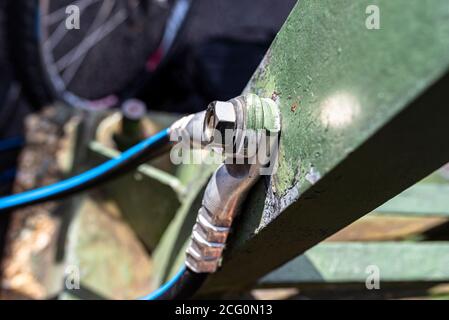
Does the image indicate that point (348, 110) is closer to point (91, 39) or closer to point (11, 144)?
point (11, 144)

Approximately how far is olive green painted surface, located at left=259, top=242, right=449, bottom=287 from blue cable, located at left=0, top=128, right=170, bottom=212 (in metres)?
0.28

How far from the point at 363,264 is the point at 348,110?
0.51 metres

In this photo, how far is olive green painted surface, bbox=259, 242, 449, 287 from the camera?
0.76 metres

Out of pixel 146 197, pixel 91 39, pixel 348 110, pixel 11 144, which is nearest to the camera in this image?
pixel 348 110

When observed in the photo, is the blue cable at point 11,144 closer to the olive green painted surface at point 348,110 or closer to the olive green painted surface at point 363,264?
the olive green painted surface at point 363,264

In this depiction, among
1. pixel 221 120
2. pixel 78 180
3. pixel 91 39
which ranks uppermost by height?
pixel 91 39

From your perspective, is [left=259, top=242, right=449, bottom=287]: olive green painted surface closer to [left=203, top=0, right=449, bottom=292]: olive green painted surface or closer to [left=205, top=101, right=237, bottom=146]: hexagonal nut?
[left=203, top=0, right=449, bottom=292]: olive green painted surface

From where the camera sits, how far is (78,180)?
77cm

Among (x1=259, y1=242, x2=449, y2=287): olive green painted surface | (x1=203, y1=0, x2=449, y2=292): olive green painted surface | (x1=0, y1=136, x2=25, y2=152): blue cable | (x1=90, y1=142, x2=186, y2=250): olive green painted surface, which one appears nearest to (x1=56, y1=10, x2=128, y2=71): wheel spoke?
(x1=0, y1=136, x2=25, y2=152): blue cable

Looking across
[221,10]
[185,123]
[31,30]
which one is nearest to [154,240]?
[185,123]

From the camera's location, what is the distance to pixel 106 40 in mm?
2070

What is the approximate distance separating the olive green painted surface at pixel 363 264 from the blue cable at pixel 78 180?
0.91 ft

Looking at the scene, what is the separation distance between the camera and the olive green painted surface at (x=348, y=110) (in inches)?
11.5

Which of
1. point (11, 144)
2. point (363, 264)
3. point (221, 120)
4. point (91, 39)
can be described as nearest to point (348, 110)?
point (221, 120)
